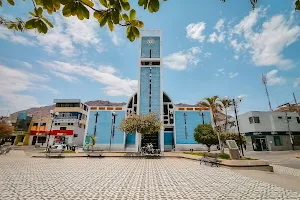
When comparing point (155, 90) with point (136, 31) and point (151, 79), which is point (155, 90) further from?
point (136, 31)

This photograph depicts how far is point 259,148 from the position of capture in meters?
33.1

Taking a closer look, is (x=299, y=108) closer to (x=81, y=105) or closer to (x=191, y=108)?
(x=191, y=108)

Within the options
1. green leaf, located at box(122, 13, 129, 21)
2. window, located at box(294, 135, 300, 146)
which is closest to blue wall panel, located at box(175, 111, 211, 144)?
window, located at box(294, 135, 300, 146)

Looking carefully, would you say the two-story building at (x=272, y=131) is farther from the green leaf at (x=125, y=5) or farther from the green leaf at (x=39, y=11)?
the green leaf at (x=39, y=11)

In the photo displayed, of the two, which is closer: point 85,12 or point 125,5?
point 85,12

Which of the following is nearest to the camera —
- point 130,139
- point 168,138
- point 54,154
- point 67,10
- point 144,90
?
point 67,10

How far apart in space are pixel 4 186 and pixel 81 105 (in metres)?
45.6

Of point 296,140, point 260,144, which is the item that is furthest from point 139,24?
point 296,140

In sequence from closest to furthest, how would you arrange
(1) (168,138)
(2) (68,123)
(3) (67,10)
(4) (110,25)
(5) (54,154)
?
(3) (67,10)
(4) (110,25)
(5) (54,154)
(1) (168,138)
(2) (68,123)

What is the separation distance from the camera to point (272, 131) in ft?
108

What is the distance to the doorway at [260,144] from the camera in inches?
1302

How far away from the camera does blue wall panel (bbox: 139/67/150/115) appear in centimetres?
3629

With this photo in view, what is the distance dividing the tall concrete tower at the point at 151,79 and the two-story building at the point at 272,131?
1825cm

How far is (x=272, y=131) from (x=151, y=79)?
88.1ft
